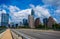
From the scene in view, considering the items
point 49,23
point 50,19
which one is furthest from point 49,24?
point 50,19

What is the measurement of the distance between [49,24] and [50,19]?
16.3 m

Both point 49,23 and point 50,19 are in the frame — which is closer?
point 49,23

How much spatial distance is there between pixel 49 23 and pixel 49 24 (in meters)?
2.13

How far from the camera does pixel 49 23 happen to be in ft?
607

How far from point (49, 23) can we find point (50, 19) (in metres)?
14.2

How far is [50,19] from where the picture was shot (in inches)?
7815

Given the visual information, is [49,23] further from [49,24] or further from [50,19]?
[50,19]

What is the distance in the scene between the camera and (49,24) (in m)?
183

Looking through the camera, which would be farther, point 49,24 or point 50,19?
point 50,19
